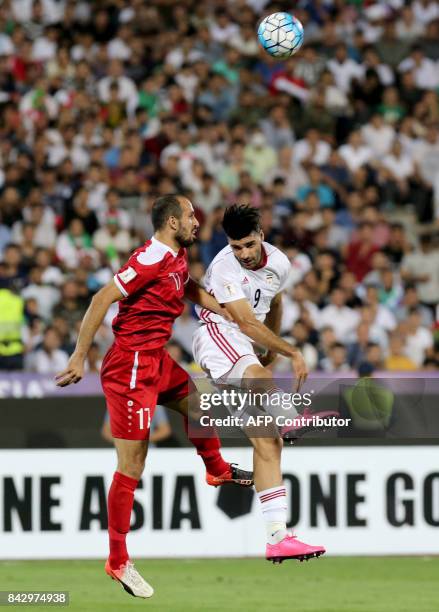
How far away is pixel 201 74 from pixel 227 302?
1058 cm

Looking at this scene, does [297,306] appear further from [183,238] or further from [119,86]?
[183,238]

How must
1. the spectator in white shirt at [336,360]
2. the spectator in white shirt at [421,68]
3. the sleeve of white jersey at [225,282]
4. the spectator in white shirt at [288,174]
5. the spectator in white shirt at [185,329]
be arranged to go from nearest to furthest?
the sleeve of white jersey at [225,282] < the spectator in white shirt at [336,360] < the spectator in white shirt at [185,329] < the spectator in white shirt at [288,174] < the spectator in white shirt at [421,68]

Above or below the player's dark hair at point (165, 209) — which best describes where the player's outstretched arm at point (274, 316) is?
below

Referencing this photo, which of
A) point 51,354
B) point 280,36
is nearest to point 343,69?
point 51,354

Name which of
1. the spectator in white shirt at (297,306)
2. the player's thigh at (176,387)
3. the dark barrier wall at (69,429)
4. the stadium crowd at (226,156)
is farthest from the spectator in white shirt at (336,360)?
the player's thigh at (176,387)

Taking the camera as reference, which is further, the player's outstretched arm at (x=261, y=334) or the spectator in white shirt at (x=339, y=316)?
the spectator in white shirt at (x=339, y=316)

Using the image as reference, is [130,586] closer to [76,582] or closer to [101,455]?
[76,582]

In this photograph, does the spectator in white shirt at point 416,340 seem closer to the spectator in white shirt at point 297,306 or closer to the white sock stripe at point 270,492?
the spectator in white shirt at point 297,306

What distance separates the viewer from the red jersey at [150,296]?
9.02 metres

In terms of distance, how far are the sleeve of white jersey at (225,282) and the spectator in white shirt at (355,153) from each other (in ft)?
31.8

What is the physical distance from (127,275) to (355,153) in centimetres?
1038

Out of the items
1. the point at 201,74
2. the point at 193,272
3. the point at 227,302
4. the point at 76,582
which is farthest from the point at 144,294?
the point at 201,74

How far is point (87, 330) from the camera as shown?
28.6ft

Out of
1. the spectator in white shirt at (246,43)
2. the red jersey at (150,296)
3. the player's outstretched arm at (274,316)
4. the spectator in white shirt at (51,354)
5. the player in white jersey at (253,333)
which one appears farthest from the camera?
the spectator in white shirt at (246,43)
